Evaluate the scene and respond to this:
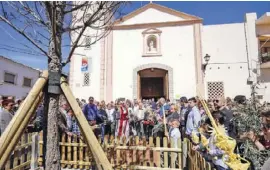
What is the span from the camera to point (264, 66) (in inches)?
611

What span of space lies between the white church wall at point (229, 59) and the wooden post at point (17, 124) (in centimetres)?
1464

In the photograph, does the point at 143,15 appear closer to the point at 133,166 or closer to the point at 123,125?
the point at 123,125

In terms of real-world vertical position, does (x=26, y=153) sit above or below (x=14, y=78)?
below

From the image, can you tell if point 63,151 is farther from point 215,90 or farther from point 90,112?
point 215,90

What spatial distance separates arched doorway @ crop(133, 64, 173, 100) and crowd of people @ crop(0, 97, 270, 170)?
184 inches

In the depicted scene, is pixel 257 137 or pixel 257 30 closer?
pixel 257 137

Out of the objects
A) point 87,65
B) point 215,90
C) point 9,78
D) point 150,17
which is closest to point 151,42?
point 150,17

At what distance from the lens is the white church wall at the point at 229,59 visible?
51.0 ft

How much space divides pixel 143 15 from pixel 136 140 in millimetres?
13492

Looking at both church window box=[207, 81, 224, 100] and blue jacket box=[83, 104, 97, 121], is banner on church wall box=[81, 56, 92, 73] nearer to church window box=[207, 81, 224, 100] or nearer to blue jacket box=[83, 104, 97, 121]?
church window box=[207, 81, 224, 100]

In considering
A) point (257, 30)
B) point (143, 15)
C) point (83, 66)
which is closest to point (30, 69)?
point (83, 66)

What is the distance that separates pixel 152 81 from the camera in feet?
57.6

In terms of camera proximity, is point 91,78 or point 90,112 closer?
point 90,112

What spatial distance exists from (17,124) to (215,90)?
49.2 ft
